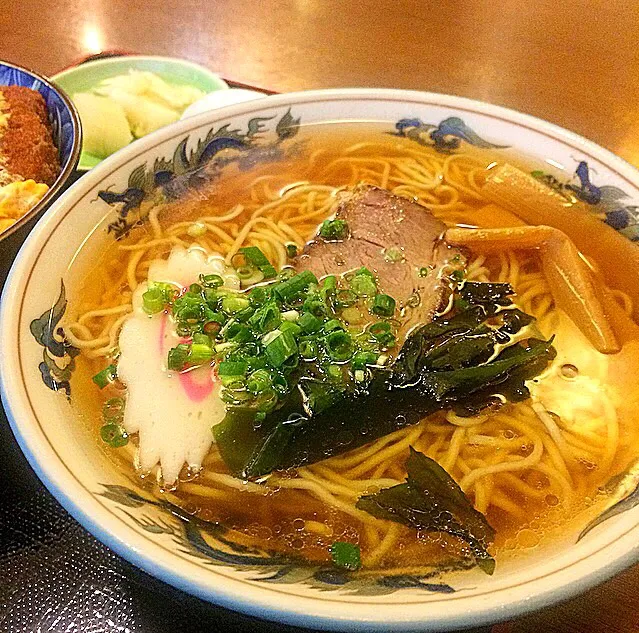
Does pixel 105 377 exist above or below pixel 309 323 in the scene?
below

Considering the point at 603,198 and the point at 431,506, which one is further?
the point at 603,198

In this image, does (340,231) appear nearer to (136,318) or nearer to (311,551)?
(136,318)

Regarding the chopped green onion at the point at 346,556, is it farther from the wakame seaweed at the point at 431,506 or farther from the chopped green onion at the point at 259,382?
the chopped green onion at the point at 259,382

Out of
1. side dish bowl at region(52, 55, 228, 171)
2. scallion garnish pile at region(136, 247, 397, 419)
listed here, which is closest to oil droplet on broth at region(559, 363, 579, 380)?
scallion garnish pile at region(136, 247, 397, 419)

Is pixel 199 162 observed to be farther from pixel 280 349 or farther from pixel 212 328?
pixel 280 349

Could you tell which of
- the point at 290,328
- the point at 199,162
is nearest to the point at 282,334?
the point at 290,328

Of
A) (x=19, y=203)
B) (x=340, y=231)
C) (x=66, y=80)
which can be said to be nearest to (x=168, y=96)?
(x=66, y=80)

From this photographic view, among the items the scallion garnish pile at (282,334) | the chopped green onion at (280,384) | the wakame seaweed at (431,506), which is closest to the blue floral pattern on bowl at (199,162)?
the scallion garnish pile at (282,334)
